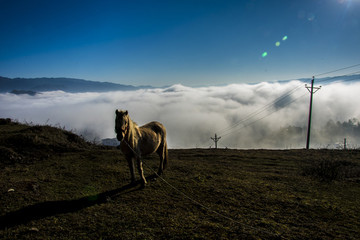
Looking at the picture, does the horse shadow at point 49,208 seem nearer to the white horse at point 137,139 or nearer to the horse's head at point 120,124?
the white horse at point 137,139

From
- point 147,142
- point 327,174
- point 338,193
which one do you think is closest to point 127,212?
point 147,142

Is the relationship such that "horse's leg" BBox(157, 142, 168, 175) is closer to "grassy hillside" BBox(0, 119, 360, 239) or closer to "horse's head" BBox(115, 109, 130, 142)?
"grassy hillside" BBox(0, 119, 360, 239)

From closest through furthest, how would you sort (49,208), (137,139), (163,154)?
(49,208)
(137,139)
(163,154)

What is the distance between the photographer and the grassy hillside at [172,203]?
3965 millimetres

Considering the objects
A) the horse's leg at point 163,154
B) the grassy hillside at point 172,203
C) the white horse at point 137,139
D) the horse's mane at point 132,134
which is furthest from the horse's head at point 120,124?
the horse's leg at point 163,154

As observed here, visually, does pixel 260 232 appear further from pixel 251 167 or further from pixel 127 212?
pixel 251 167

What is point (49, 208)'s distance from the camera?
4.68m

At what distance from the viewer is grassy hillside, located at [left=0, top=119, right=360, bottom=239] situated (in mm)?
3965

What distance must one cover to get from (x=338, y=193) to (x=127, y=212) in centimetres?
679

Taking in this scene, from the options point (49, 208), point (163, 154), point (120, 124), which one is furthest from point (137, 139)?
point (49, 208)

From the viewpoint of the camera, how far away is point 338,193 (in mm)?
6617

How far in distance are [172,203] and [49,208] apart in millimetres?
2942

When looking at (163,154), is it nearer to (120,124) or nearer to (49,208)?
(120,124)

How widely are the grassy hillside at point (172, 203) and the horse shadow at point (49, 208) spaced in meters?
0.02
